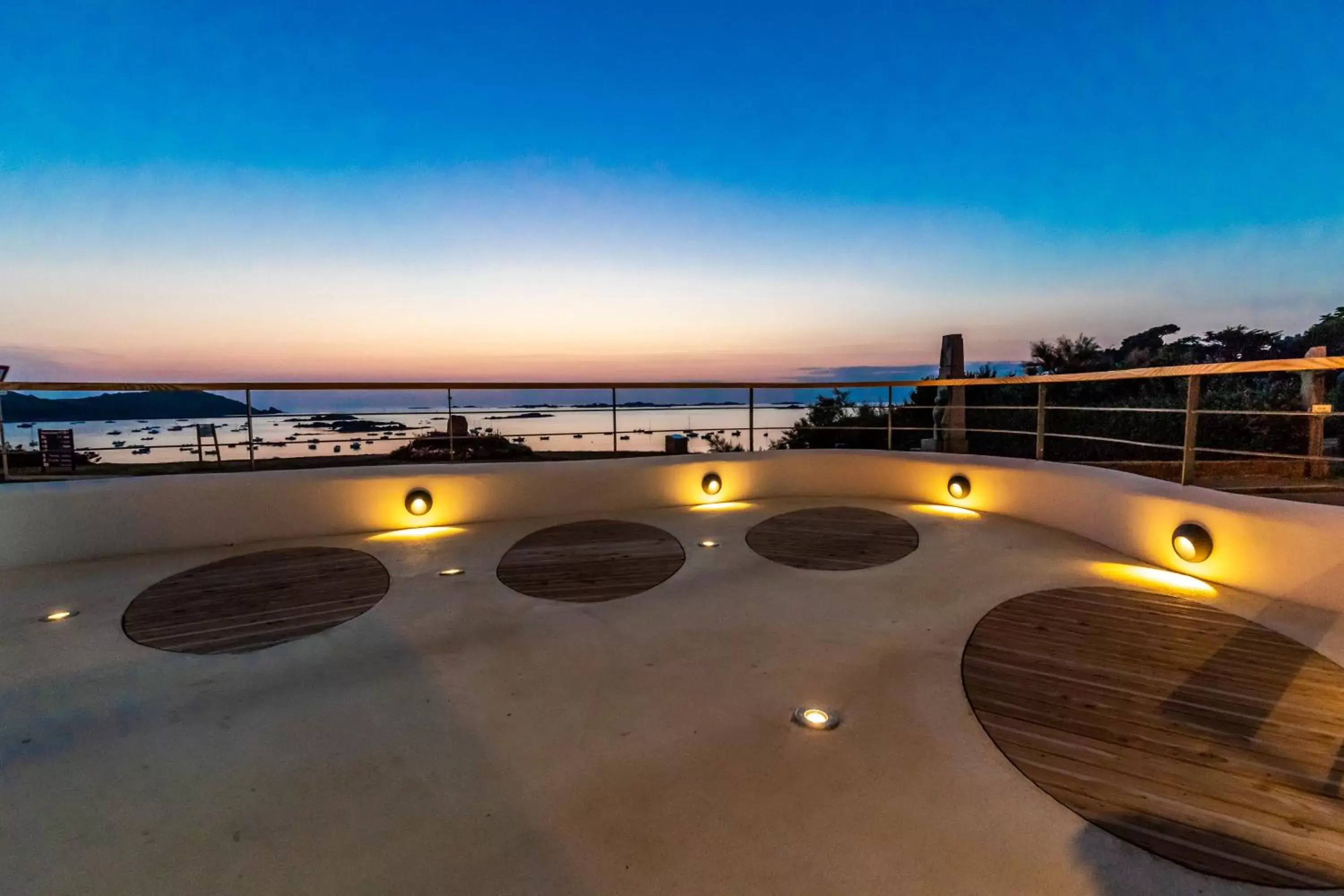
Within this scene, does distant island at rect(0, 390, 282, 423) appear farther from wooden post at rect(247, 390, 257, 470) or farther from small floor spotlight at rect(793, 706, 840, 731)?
small floor spotlight at rect(793, 706, 840, 731)

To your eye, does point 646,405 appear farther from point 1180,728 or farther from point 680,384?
point 1180,728

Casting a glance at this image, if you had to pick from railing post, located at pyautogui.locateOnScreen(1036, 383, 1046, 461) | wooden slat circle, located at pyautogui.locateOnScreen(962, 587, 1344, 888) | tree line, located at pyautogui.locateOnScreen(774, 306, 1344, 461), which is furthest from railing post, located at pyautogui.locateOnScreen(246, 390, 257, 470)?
railing post, located at pyautogui.locateOnScreen(1036, 383, 1046, 461)

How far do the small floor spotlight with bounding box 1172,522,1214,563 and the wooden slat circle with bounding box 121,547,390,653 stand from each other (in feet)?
13.0

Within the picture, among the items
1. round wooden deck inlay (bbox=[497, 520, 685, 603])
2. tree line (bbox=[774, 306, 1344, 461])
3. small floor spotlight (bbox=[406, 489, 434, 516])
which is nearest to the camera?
round wooden deck inlay (bbox=[497, 520, 685, 603])

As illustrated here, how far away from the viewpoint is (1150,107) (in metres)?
6.37

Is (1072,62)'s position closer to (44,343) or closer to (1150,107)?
(1150,107)

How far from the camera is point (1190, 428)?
8.72 ft

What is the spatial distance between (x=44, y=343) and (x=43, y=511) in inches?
247

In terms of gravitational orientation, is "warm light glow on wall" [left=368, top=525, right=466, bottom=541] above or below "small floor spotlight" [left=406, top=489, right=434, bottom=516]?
below

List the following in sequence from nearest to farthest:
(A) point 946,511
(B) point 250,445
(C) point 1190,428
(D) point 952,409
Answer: (C) point 1190,428 < (B) point 250,445 < (A) point 946,511 < (D) point 952,409

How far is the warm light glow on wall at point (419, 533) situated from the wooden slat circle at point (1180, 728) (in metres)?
3.17

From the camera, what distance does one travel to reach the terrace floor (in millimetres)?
1048

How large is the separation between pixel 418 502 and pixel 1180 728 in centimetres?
394

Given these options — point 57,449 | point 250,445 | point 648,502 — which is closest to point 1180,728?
point 648,502
